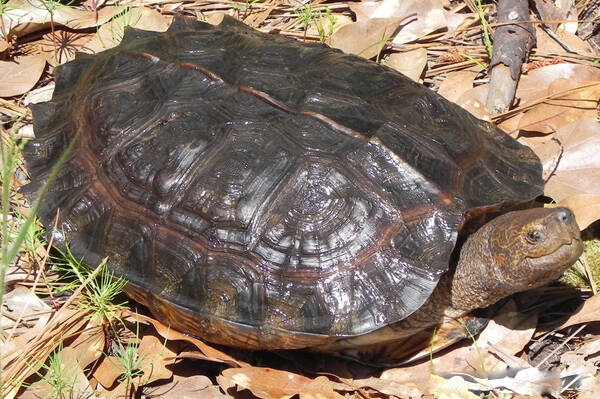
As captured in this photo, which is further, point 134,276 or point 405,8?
point 405,8

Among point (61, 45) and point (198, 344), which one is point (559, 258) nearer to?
point (198, 344)

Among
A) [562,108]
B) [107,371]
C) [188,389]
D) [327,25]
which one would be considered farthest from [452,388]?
[327,25]

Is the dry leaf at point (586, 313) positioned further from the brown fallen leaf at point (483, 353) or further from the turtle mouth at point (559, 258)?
the turtle mouth at point (559, 258)

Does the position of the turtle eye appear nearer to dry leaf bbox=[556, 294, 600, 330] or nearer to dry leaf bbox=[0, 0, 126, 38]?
dry leaf bbox=[556, 294, 600, 330]

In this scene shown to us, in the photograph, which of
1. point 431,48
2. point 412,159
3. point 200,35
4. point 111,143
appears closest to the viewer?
point 412,159

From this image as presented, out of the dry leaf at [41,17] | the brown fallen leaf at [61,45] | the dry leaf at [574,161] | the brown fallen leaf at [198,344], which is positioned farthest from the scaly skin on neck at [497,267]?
the dry leaf at [41,17]

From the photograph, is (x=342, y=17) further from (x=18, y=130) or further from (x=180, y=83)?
(x=18, y=130)

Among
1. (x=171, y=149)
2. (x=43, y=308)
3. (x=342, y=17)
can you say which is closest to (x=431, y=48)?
(x=342, y=17)

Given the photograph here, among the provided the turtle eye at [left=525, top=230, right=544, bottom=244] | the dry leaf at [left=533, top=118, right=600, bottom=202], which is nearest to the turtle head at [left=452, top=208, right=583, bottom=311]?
the turtle eye at [left=525, top=230, right=544, bottom=244]
